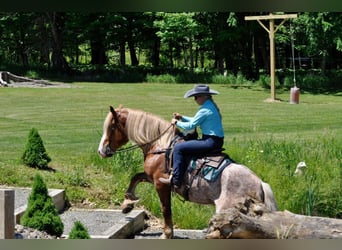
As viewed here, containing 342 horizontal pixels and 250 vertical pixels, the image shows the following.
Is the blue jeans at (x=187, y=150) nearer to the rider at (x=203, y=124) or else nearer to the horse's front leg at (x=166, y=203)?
the rider at (x=203, y=124)

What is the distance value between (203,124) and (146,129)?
55 centimetres

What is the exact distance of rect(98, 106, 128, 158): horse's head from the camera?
407 centimetres

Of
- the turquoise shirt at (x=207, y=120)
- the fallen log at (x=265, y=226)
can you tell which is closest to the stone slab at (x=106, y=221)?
the turquoise shirt at (x=207, y=120)

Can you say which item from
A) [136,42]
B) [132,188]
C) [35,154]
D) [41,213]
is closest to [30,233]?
[41,213]

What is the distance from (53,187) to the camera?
557 cm

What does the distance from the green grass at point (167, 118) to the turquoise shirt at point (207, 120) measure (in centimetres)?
153

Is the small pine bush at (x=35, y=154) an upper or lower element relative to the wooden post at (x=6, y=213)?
lower

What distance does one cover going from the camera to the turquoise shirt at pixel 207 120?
12.2ft

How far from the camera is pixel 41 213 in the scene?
3.95m

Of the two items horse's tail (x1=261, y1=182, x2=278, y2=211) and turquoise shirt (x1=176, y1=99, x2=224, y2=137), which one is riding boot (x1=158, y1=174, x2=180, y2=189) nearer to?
turquoise shirt (x1=176, y1=99, x2=224, y2=137)

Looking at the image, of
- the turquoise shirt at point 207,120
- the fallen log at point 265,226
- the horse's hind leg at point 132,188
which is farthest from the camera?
the horse's hind leg at point 132,188

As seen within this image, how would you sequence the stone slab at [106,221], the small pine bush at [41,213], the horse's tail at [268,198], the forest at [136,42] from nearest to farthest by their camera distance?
the horse's tail at [268,198], the small pine bush at [41,213], the stone slab at [106,221], the forest at [136,42]
